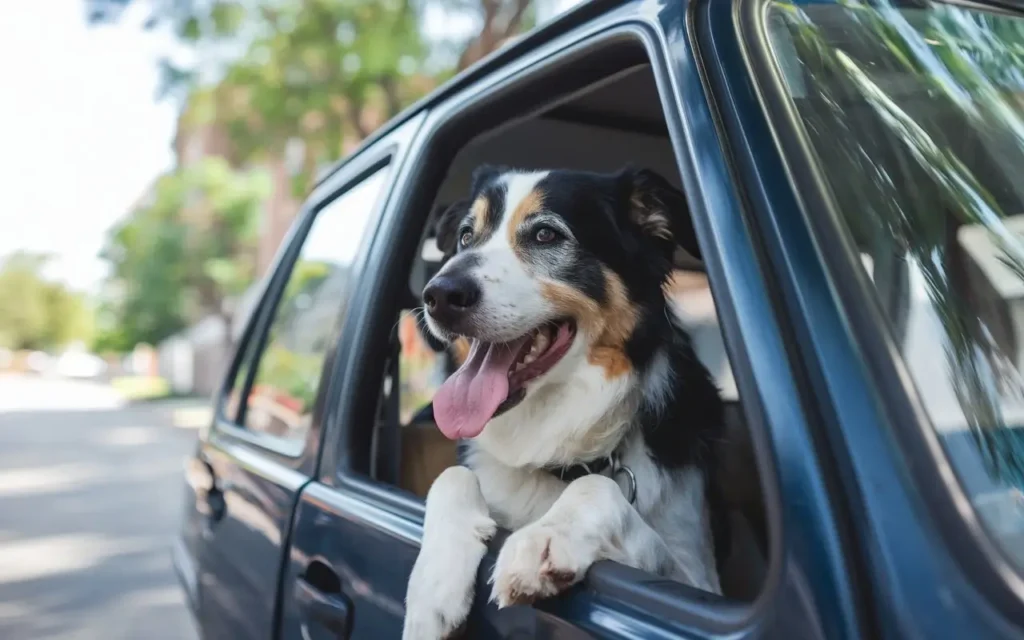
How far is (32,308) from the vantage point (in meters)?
86.0

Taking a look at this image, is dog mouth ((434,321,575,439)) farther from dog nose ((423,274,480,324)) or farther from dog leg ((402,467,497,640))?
dog leg ((402,467,497,640))

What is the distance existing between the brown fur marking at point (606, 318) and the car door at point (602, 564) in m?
0.38

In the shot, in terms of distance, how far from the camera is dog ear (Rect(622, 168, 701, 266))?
221 centimetres

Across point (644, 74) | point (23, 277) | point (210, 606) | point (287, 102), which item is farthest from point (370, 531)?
point (23, 277)

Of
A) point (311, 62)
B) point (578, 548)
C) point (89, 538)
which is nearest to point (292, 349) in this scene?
point (578, 548)

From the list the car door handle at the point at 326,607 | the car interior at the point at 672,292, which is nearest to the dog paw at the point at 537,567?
the car door handle at the point at 326,607

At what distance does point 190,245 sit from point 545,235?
106 ft

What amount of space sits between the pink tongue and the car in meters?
→ 0.20

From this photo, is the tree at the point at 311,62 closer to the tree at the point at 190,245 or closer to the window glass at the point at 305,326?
the window glass at the point at 305,326

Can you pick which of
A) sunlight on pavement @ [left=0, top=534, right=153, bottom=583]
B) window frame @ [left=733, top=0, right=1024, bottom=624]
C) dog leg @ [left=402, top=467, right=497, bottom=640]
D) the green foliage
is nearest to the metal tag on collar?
dog leg @ [left=402, top=467, right=497, bottom=640]

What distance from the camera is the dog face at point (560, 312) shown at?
2.06 metres

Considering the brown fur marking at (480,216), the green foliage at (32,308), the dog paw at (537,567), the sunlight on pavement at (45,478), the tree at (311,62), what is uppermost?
the tree at (311,62)

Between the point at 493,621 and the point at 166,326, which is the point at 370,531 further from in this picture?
the point at 166,326

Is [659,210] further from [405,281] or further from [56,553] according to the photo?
[56,553]
